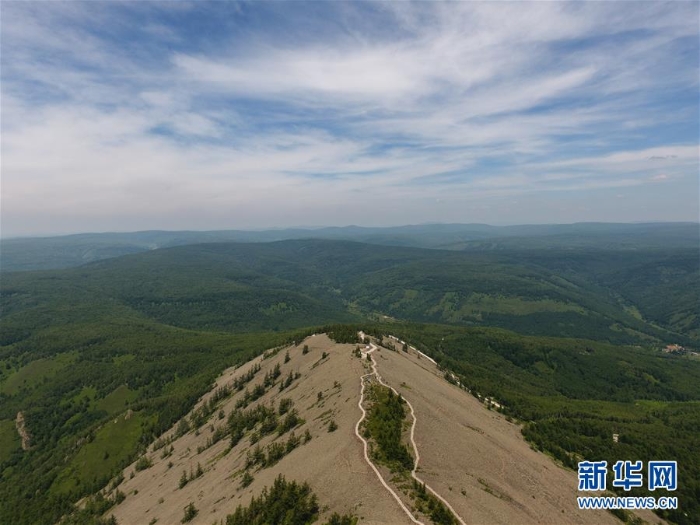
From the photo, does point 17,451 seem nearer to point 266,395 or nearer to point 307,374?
point 266,395

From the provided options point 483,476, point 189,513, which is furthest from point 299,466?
point 483,476

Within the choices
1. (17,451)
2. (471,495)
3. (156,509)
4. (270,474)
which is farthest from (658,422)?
(17,451)

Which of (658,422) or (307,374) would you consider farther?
(658,422)

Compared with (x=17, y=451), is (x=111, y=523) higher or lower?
higher

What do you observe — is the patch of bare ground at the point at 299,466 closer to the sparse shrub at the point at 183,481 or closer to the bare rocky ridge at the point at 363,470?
the bare rocky ridge at the point at 363,470

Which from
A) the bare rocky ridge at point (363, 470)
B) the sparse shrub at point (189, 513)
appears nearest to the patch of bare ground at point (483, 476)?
the bare rocky ridge at point (363, 470)

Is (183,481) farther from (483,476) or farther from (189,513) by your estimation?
(483,476)
